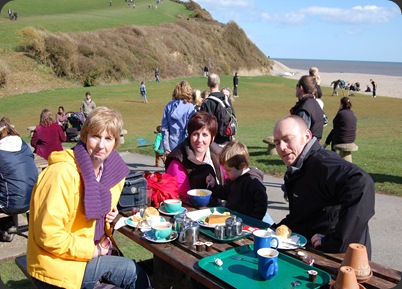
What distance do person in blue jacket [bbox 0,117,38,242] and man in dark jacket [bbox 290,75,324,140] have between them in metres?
4.11

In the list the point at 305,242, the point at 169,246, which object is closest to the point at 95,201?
the point at 169,246

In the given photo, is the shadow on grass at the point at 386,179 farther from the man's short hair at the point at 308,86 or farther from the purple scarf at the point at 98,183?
the purple scarf at the point at 98,183

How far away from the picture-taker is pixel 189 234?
2904 mm

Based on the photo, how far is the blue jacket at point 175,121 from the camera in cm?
752

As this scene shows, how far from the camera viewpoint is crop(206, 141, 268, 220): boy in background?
3.72 meters

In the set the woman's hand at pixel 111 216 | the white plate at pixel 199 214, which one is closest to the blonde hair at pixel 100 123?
the woman's hand at pixel 111 216

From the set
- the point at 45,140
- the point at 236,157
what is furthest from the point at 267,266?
the point at 45,140

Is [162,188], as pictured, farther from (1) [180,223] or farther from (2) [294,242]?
(2) [294,242]

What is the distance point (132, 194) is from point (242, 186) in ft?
3.43

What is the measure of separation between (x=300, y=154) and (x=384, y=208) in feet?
14.4

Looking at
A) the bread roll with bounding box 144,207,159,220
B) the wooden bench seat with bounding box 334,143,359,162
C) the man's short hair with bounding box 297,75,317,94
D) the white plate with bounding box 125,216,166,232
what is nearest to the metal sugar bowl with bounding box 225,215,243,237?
the white plate with bounding box 125,216,166,232

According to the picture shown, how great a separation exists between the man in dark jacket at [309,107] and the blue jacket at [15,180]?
411cm

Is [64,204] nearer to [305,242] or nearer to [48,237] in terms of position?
[48,237]

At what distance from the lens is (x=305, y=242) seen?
2840mm
